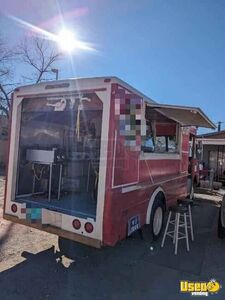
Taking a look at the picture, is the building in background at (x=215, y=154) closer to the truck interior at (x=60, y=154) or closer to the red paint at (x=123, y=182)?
the red paint at (x=123, y=182)

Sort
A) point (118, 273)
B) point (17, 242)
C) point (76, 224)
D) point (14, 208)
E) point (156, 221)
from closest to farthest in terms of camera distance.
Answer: point (76, 224), point (118, 273), point (14, 208), point (17, 242), point (156, 221)

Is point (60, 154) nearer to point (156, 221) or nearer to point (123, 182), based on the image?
point (123, 182)

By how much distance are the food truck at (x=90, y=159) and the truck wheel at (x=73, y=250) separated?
2.23ft

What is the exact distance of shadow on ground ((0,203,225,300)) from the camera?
345cm

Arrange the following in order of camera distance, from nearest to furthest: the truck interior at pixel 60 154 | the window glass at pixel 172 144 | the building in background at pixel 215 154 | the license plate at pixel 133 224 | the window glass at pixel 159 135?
the license plate at pixel 133 224 → the truck interior at pixel 60 154 → the window glass at pixel 159 135 → the window glass at pixel 172 144 → the building in background at pixel 215 154

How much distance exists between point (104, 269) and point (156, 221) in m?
1.69

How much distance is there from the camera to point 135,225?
171 inches

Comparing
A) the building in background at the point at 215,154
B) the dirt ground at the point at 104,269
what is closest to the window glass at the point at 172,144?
the dirt ground at the point at 104,269

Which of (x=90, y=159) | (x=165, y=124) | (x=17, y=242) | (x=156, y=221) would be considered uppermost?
(x=165, y=124)

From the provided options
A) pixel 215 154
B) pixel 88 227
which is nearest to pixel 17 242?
pixel 88 227

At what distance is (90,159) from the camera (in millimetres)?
5777

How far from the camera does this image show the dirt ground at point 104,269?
11.4ft

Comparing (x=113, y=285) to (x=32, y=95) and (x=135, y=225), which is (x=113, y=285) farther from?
(x=32, y=95)

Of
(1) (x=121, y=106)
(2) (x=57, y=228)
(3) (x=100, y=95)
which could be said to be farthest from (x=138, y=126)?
(2) (x=57, y=228)
